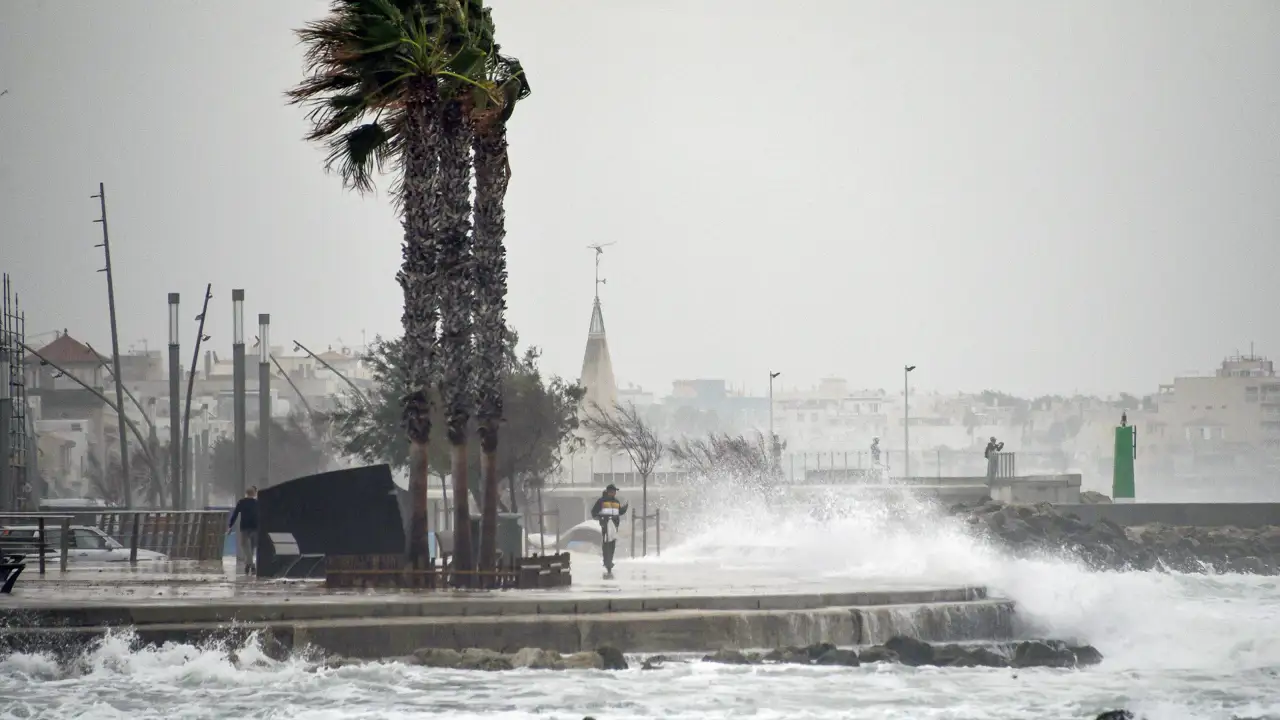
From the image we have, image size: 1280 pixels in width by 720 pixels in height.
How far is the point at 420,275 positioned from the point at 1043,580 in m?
10.6

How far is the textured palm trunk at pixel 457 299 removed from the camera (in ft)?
77.8

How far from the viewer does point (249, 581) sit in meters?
24.5

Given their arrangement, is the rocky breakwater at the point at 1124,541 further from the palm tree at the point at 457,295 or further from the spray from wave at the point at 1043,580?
the palm tree at the point at 457,295

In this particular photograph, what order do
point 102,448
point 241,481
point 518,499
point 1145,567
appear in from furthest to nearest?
point 102,448 < point 518,499 < point 1145,567 < point 241,481

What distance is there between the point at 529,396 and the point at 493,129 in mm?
28479

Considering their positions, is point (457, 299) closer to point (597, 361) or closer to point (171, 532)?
point (171, 532)

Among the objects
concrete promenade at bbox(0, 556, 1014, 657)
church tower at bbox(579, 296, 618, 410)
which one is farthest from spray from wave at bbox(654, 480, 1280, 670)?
church tower at bbox(579, 296, 618, 410)

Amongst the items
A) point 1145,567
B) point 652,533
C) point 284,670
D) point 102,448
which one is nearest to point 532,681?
point 284,670

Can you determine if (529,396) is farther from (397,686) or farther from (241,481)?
(397,686)

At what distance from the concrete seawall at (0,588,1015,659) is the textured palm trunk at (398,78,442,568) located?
3.31m

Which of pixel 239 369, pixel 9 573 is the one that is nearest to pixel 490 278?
pixel 9 573

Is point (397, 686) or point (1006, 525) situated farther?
point (1006, 525)

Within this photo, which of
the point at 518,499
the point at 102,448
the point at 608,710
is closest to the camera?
the point at 608,710

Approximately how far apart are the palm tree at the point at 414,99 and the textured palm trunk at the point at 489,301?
27.5 inches
